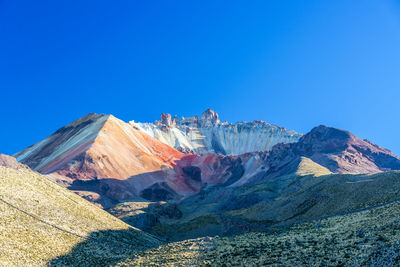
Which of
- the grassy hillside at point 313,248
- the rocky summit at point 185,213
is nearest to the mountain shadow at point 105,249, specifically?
the rocky summit at point 185,213

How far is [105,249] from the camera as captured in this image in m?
53.8

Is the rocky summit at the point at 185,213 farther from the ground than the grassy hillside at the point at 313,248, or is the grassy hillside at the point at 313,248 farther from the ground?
A: the rocky summit at the point at 185,213

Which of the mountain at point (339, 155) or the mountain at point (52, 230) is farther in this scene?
the mountain at point (339, 155)

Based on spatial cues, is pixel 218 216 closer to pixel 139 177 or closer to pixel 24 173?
pixel 24 173

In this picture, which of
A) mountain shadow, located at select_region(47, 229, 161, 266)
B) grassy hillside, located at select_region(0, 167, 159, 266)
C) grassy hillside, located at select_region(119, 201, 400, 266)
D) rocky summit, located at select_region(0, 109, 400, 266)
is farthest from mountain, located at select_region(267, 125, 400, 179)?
grassy hillside, located at select_region(119, 201, 400, 266)

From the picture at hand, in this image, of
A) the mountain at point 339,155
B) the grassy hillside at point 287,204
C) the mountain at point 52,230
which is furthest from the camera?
the mountain at point 339,155

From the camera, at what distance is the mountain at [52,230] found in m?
43.6

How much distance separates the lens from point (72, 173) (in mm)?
172250

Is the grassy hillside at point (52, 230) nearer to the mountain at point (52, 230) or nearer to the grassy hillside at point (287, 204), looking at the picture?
the mountain at point (52, 230)

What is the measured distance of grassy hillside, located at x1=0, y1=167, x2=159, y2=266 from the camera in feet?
143

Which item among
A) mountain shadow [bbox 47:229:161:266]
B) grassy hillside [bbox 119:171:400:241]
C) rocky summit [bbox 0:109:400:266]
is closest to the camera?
rocky summit [bbox 0:109:400:266]

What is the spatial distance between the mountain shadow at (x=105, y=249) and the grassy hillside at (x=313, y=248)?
5195 mm

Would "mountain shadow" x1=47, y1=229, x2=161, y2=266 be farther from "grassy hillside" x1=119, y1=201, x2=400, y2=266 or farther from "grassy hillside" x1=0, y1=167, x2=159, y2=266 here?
"grassy hillside" x1=119, y1=201, x2=400, y2=266

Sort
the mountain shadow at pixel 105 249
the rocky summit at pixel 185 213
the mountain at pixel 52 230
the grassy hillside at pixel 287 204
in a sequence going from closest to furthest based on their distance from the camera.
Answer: the mountain at pixel 52 230, the rocky summit at pixel 185 213, the mountain shadow at pixel 105 249, the grassy hillside at pixel 287 204
